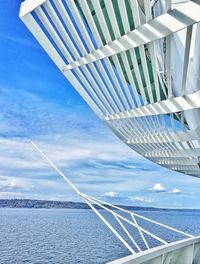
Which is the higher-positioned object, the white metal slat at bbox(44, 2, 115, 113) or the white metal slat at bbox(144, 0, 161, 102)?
the white metal slat at bbox(44, 2, 115, 113)

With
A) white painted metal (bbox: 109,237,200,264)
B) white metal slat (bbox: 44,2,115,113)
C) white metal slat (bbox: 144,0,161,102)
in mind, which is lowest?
white painted metal (bbox: 109,237,200,264)

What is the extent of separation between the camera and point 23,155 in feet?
286

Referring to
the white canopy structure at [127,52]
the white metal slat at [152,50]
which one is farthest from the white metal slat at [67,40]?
the white metal slat at [152,50]

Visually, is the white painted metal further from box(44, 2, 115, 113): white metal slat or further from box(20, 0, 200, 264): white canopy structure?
box(44, 2, 115, 113): white metal slat

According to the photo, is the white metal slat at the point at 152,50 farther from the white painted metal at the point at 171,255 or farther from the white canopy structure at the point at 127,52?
the white painted metal at the point at 171,255

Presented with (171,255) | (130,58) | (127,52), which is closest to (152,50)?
(127,52)

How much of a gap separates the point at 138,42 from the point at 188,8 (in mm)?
884

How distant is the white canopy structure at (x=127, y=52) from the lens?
12.2 feet

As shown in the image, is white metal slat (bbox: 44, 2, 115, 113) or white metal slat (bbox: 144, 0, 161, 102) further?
white metal slat (bbox: 44, 2, 115, 113)

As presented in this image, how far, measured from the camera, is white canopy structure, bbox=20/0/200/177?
3.73 metres

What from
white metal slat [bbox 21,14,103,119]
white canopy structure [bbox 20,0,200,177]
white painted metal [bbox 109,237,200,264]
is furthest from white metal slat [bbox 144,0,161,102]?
white painted metal [bbox 109,237,200,264]

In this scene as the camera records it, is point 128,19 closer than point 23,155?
Yes

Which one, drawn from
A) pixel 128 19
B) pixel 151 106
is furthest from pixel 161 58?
pixel 128 19

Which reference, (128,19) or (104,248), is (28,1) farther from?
(104,248)
